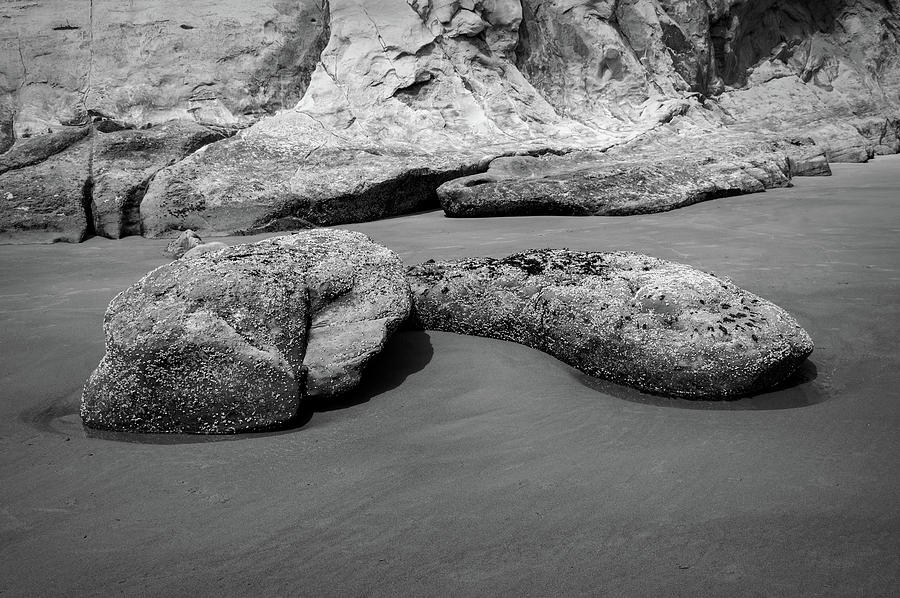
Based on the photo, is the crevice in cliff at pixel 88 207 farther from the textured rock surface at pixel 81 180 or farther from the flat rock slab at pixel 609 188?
the flat rock slab at pixel 609 188

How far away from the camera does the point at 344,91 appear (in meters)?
8.69

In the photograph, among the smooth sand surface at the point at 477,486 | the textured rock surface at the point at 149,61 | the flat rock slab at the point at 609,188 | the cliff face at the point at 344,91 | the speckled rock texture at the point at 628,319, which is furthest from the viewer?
the textured rock surface at the point at 149,61

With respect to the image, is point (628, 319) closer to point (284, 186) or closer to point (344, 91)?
point (284, 186)

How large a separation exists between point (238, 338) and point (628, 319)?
54.9 inches

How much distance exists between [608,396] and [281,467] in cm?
115

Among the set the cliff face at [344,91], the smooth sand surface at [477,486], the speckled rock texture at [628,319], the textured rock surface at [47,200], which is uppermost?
the cliff face at [344,91]

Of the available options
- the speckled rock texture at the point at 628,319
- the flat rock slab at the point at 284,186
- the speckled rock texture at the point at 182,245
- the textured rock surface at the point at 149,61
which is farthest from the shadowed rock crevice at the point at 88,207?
the speckled rock texture at the point at 628,319

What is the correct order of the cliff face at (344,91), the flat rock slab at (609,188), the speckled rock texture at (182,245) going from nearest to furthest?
the speckled rock texture at (182,245) < the flat rock slab at (609,188) < the cliff face at (344,91)

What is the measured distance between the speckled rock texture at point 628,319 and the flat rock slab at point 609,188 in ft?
9.48

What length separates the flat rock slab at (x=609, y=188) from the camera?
6090mm

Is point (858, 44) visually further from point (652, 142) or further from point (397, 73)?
point (397, 73)

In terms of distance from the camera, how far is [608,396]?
2.50 meters

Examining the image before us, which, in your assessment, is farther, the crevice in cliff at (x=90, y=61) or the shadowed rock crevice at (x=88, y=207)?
the crevice in cliff at (x=90, y=61)

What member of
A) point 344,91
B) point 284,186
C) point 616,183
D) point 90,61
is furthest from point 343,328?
point 90,61
